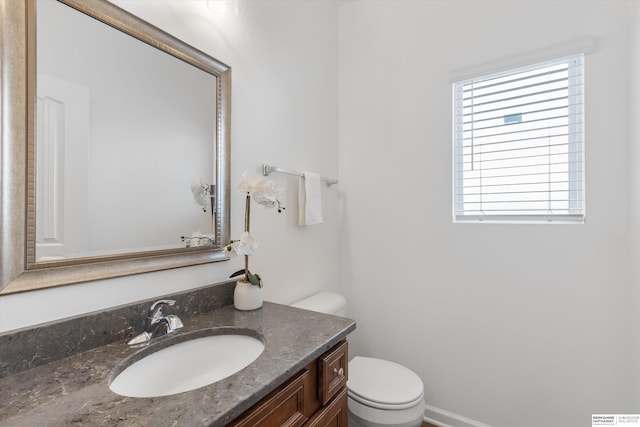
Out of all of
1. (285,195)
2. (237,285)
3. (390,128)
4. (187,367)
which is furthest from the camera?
(390,128)

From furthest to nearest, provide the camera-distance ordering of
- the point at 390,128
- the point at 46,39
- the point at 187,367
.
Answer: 1. the point at 390,128
2. the point at 187,367
3. the point at 46,39

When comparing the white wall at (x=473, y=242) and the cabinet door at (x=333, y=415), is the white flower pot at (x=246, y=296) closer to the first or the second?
the cabinet door at (x=333, y=415)

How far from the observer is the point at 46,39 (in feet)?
2.58

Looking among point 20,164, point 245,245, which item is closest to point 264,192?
point 245,245

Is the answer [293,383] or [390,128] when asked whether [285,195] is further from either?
[293,383]

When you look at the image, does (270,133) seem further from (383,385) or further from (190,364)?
(383,385)

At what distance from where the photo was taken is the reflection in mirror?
80 cm

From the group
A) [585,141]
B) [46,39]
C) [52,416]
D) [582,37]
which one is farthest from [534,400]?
[46,39]

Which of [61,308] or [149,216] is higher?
[149,216]

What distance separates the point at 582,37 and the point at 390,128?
0.97 metres

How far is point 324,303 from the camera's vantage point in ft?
5.53

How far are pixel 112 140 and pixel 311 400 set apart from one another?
1.00 meters

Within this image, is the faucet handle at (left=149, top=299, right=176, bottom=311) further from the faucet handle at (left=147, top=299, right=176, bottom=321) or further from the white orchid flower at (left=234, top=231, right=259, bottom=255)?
the white orchid flower at (left=234, top=231, right=259, bottom=255)

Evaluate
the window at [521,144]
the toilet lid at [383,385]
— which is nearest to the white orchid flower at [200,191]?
the toilet lid at [383,385]
